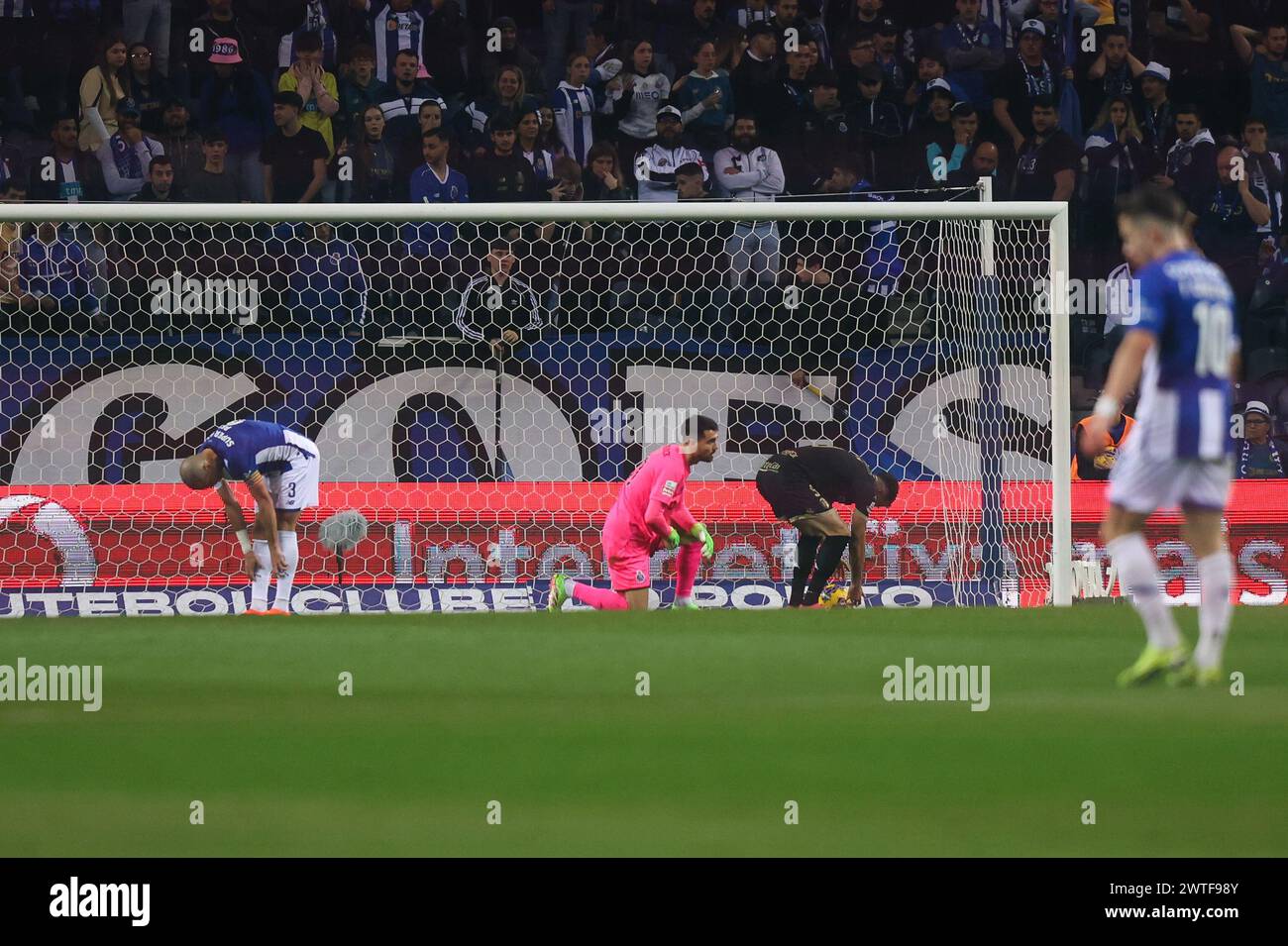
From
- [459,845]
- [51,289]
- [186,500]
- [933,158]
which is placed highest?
[933,158]

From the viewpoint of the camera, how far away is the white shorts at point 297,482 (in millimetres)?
12461

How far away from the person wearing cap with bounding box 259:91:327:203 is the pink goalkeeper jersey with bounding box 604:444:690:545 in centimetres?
496

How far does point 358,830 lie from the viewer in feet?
15.1

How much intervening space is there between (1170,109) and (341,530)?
9501 millimetres

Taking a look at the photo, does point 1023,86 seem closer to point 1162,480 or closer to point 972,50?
point 972,50

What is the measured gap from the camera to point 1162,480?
602 centimetres

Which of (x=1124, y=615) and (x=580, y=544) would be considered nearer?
(x=1124, y=615)

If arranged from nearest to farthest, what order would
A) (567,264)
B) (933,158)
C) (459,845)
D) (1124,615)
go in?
(459,845)
(1124,615)
(567,264)
(933,158)

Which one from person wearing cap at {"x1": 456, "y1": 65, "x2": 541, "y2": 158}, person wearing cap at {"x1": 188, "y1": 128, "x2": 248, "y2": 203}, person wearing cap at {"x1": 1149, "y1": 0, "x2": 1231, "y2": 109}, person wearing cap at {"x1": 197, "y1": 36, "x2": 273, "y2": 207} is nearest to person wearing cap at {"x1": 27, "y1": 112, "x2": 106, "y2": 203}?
person wearing cap at {"x1": 188, "y1": 128, "x2": 248, "y2": 203}

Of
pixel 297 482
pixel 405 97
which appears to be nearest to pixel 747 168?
pixel 405 97

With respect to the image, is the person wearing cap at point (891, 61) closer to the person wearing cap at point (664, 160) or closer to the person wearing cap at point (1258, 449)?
the person wearing cap at point (664, 160)

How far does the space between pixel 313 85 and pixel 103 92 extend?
6.54ft

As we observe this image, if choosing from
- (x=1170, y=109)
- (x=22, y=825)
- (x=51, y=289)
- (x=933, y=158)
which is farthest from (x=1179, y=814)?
(x=1170, y=109)

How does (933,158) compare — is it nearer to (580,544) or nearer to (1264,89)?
(1264,89)
